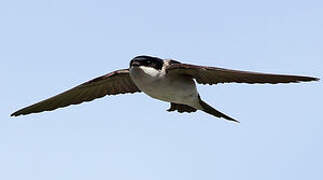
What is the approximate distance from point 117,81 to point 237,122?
2504mm

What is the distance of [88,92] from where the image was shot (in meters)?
14.1

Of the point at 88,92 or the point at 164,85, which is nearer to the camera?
the point at 164,85

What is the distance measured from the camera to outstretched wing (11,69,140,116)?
1369cm

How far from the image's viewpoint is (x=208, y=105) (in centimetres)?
1388

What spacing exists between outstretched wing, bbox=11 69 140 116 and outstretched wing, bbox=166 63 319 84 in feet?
5.42

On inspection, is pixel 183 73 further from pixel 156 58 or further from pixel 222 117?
pixel 222 117

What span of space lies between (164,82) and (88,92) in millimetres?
2463

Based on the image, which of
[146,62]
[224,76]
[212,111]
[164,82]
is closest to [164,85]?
[164,82]

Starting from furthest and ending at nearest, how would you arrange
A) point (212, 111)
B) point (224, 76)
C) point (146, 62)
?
1. point (212, 111)
2. point (224, 76)
3. point (146, 62)

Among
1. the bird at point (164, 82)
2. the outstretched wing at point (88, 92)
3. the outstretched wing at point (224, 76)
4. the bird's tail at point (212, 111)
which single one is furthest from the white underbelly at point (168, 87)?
the outstretched wing at point (88, 92)

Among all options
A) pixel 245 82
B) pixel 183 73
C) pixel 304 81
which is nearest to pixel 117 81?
pixel 183 73

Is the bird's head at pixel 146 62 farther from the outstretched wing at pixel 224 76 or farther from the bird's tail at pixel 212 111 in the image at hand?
the bird's tail at pixel 212 111

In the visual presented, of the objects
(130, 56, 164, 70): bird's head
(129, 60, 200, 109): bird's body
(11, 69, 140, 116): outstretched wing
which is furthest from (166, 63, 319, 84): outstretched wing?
(11, 69, 140, 116): outstretched wing

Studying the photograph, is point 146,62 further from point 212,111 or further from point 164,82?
point 212,111
